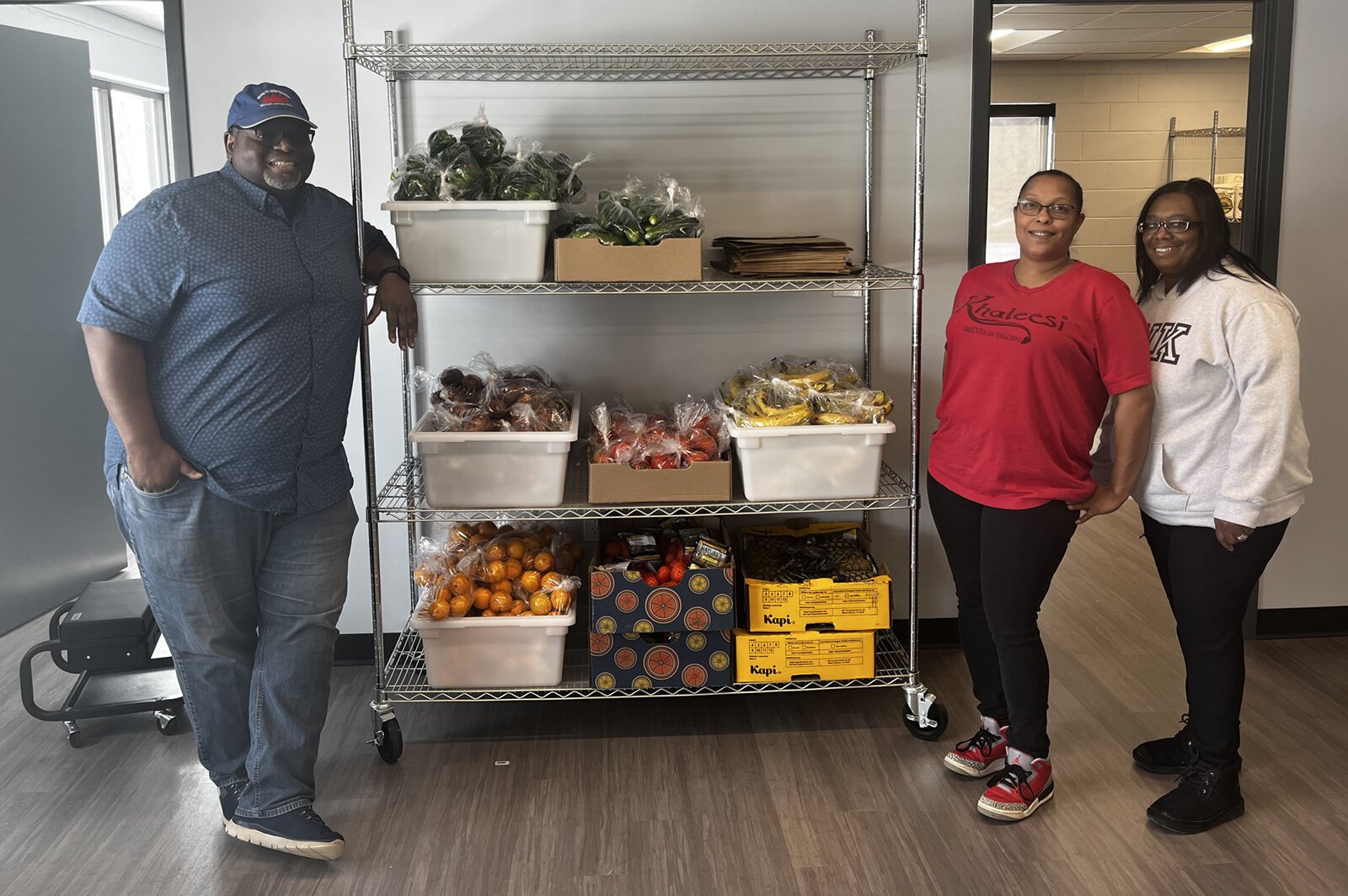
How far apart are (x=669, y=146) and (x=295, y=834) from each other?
6.63 feet

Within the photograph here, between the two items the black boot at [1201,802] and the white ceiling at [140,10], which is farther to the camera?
the white ceiling at [140,10]

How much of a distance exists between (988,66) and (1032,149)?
4.45 metres

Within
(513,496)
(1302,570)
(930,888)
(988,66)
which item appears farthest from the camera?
(1302,570)

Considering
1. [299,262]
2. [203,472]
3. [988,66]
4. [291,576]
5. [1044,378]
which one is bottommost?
[291,576]

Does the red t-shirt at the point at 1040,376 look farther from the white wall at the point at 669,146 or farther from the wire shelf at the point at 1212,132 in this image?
the wire shelf at the point at 1212,132

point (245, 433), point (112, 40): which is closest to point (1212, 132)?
point (112, 40)

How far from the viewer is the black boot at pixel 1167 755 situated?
2707 mm

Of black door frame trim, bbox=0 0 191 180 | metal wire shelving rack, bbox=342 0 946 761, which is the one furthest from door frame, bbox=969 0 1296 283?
black door frame trim, bbox=0 0 191 180

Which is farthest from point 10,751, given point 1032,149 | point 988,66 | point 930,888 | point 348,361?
point 1032,149

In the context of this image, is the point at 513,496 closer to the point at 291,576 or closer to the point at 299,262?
the point at 291,576

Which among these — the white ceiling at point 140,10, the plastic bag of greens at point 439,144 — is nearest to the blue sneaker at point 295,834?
the plastic bag of greens at point 439,144

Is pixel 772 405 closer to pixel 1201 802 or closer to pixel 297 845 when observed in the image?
pixel 1201 802

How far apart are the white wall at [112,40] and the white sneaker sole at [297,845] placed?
3.87 meters

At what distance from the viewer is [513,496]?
275cm
